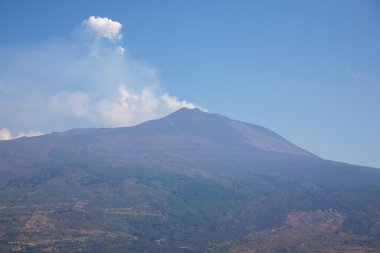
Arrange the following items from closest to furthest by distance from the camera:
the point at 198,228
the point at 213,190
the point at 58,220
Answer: the point at 58,220 → the point at 198,228 → the point at 213,190

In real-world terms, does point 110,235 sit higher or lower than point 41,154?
lower

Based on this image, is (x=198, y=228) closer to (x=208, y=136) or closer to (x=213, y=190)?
(x=213, y=190)

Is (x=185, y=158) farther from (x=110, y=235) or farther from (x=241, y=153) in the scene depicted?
(x=110, y=235)

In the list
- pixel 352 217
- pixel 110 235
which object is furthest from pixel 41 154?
pixel 352 217

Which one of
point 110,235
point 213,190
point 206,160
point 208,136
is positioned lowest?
point 110,235

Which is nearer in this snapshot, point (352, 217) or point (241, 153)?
point (352, 217)

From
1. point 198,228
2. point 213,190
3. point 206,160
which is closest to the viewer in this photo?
point 198,228
